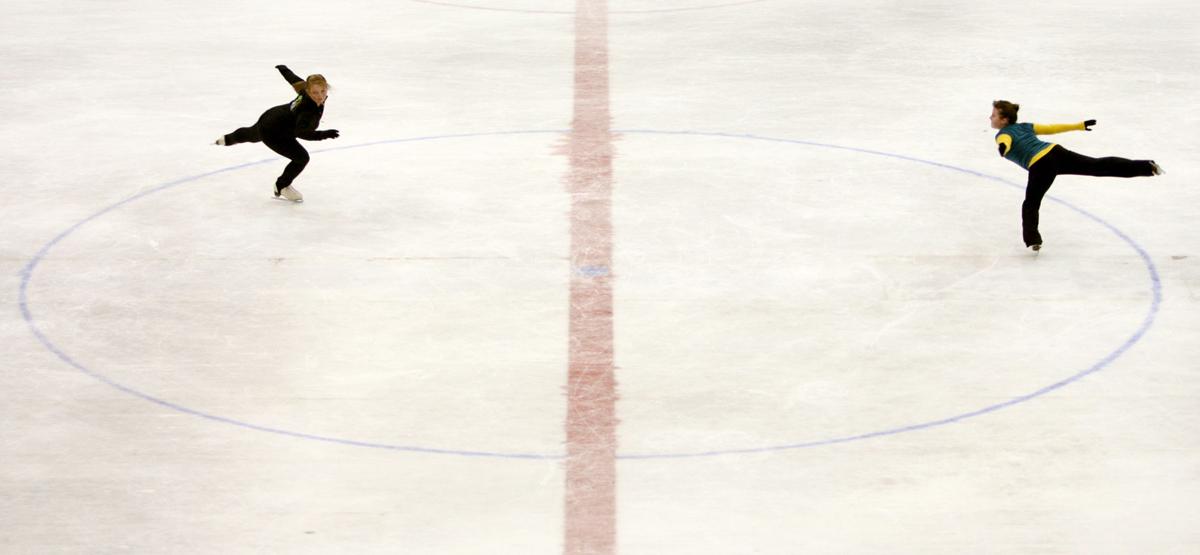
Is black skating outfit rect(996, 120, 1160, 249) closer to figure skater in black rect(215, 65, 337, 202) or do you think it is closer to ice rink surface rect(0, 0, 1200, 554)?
ice rink surface rect(0, 0, 1200, 554)

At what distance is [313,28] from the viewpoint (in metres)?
18.2

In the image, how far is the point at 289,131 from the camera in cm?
1223

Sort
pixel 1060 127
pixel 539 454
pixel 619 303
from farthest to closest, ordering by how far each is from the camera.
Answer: pixel 1060 127, pixel 619 303, pixel 539 454

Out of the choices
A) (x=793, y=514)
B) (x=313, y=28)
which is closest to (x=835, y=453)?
(x=793, y=514)

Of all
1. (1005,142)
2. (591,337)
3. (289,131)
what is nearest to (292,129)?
(289,131)

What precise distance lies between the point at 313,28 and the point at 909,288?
9488 millimetres

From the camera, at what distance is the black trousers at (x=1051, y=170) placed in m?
11.0

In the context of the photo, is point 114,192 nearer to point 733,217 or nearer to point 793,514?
point 733,217

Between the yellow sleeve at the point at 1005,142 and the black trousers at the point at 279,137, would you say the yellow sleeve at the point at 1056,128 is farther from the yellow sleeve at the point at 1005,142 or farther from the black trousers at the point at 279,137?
the black trousers at the point at 279,137

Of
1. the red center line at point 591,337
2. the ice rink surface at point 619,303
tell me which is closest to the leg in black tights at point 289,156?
the ice rink surface at point 619,303

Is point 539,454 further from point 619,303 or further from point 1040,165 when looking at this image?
point 1040,165

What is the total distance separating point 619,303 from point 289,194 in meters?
3.10

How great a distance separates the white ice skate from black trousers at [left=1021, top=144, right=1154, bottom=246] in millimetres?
5086

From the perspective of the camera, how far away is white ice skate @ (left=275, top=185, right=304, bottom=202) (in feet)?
40.3
